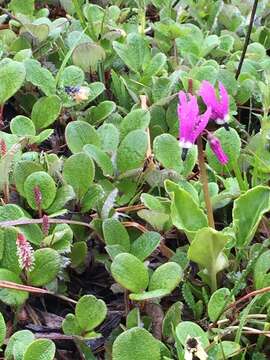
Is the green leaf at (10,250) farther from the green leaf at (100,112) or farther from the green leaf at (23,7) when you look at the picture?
the green leaf at (23,7)

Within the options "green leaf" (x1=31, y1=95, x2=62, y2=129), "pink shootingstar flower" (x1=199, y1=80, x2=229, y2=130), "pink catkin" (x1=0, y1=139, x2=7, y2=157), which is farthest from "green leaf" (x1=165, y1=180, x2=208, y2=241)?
"green leaf" (x1=31, y1=95, x2=62, y2=129)

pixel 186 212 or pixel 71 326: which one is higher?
Result: pixel 186 212

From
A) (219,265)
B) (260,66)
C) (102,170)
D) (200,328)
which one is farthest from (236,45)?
(200,328)

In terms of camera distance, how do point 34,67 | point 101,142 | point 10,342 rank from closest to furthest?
point 10,342 < point 101,142 < point 34,67

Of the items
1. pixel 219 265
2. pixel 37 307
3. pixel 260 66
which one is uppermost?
pixel 260 66

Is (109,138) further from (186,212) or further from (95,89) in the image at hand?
(186,212)

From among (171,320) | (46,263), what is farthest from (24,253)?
(171,320)

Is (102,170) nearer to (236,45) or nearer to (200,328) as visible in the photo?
(200,328)
